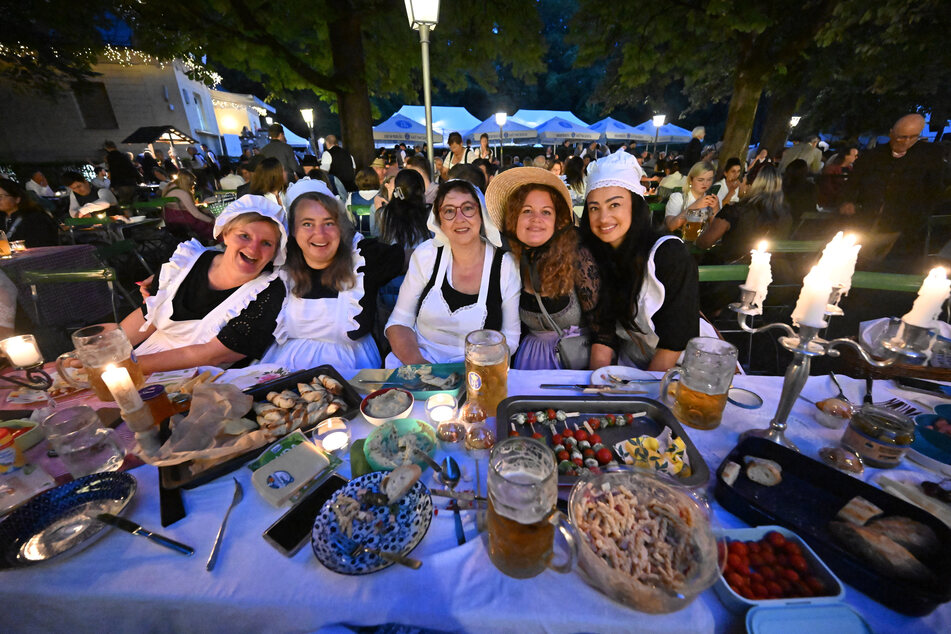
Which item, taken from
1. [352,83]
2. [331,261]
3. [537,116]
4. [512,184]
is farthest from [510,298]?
[537,116]

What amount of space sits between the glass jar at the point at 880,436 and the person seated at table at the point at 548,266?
1419 millimetres

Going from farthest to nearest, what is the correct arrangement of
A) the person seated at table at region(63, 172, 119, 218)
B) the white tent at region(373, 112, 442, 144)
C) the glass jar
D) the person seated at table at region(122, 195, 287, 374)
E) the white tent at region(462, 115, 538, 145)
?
the white tent at region(462, 115, 538, 145) → the white tent at region(373, 112, 442, 144) → the person seated at table at region(63, 172, 119, 218) → the person seated at table at region(122, 195, 287, 374) → the glass jar

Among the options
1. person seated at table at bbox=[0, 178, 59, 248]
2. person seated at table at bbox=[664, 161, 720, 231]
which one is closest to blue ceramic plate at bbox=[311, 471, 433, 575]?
person seated at table at bbox=[664, 161, 720, 231]

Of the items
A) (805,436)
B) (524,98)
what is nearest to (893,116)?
(524,98)

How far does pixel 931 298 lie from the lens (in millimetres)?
1270

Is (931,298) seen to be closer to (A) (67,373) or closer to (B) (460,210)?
(B) (460,210)

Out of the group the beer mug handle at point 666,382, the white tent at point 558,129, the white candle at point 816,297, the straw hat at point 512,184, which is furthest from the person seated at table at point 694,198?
the white tent at point 558,129

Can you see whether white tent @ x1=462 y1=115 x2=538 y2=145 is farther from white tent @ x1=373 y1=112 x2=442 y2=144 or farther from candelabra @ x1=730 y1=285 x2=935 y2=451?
candelabra @ x1=730 y1=285 x2=935 y2=451

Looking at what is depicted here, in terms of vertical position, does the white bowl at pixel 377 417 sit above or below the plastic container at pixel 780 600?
above

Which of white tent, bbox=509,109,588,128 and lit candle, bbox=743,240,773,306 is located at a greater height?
white tent, bbox=509,109,588,128

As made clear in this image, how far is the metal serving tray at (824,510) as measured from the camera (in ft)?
3.20

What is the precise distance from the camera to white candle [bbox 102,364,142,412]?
1449mm

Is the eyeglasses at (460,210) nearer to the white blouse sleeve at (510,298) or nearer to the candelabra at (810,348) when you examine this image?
the white blouse sleeve at (510,298)

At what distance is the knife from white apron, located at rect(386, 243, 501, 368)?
1.64m
